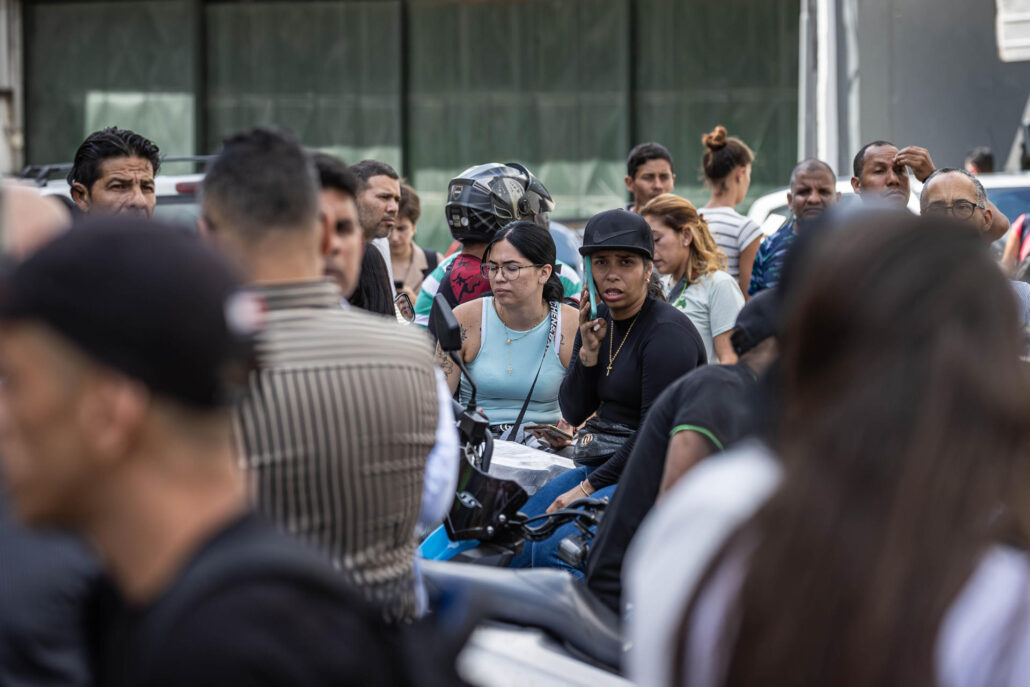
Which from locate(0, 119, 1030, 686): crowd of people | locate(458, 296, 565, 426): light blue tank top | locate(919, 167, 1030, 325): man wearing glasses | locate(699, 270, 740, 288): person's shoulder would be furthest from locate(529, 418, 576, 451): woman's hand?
locate(0, 119, 1030, 686): crowd of people

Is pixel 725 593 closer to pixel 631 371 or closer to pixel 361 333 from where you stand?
pixel 361 333

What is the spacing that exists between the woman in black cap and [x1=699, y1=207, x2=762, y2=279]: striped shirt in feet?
7.46

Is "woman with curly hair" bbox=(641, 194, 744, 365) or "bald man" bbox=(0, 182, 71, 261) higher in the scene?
"bald man" bbox=(0, 182, 71, 261)

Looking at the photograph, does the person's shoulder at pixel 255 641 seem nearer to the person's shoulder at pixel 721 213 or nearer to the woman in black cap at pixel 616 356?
the woman in black cap at pixel 616 356

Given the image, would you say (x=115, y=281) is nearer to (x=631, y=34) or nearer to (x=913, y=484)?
(x=913, y=484)

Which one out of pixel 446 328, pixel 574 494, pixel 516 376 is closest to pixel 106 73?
pixel 516 376

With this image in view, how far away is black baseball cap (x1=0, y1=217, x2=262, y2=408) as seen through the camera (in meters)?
1.63

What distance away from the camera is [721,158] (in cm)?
847

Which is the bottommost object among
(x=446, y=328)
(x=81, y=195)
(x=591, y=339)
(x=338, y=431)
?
(x=591, y=339)

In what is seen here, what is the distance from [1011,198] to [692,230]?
3586 mm

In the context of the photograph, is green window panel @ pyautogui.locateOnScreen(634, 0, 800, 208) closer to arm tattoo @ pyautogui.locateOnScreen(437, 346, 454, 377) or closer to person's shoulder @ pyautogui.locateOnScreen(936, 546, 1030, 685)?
arm tattoo @ pyautogui.locateOnScreen(437, 346, 454, 377)

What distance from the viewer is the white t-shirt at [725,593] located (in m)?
1.56

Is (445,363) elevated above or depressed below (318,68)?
below

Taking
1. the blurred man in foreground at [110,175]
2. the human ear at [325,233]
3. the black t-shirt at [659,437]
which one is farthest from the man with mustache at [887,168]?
the human ear at [325,233]
